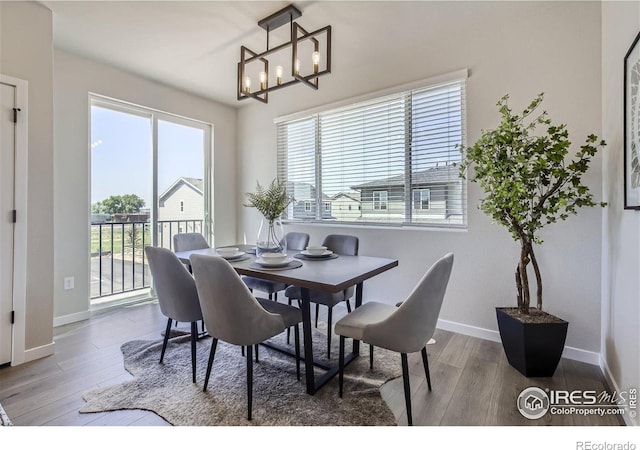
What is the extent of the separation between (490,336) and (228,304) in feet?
7.33

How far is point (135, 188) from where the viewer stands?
3506mm

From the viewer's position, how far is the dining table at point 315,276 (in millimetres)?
1606

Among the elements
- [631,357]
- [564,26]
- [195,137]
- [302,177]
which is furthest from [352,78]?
[631,357]

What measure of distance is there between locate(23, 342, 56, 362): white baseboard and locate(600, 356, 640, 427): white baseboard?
144 inches

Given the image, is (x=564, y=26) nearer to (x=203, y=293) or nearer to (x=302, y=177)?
(x=302, y=177)

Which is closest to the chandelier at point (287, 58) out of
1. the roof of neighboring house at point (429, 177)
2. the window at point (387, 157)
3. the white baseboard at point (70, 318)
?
the window at point (387, 157)

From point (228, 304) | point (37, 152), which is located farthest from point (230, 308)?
point (37, 152)

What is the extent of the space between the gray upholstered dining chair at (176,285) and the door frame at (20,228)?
1.09 m

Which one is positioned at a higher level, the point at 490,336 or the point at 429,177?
the point at 429,177

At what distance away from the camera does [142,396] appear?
1.74 metres

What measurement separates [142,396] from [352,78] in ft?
10.9

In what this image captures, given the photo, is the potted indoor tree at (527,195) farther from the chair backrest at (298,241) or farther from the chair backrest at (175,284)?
the chair backrest at (175,284)

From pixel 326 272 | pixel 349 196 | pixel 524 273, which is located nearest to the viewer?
pixel 326 272

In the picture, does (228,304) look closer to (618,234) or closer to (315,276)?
(315,276)
